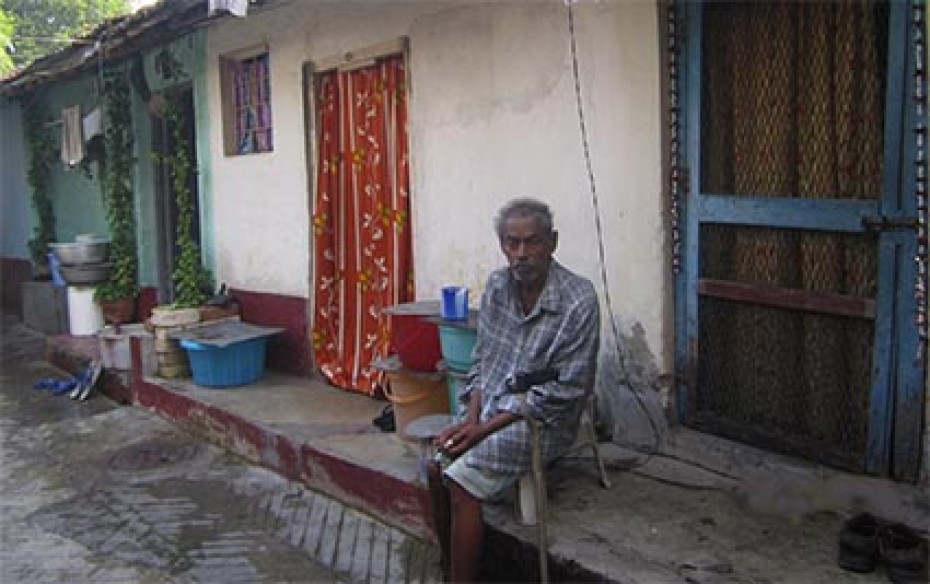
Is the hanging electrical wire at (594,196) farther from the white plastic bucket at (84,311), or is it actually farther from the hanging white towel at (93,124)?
the hanging white towel at (93,124)

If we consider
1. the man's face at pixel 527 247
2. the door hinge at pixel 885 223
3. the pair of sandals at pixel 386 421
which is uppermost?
the door hinge at pixel 885 223

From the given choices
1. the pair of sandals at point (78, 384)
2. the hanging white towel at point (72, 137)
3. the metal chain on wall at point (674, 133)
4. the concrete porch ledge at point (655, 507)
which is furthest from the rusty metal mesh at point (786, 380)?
the hanging white towel at point (72, 137)

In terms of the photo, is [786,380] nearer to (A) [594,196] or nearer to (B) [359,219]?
(A) [594,196]

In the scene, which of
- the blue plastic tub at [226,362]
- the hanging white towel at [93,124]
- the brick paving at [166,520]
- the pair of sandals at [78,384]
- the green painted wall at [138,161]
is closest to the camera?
the brick paving at [166,520]

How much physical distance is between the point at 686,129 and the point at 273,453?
10.9ft

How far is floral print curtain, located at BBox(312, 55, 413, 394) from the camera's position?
6.21m

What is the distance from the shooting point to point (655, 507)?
3.89 m

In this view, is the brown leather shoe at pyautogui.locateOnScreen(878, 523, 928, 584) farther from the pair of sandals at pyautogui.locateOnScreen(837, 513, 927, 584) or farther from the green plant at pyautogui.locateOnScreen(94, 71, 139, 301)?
the green plant at pyautogui.locateOnScreen(94, 71, 139, 301)

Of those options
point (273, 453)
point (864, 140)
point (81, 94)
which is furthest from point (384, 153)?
point (81, 94)

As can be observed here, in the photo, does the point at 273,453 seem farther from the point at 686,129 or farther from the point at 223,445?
the point at 686,129

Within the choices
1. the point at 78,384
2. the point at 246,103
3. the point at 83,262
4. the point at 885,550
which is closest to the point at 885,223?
the point at 885,550

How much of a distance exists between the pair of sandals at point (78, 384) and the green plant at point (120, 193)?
1338 mm

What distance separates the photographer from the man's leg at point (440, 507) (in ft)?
12.8

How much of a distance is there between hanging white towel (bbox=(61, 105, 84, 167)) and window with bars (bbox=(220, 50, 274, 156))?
3666 millimetres
